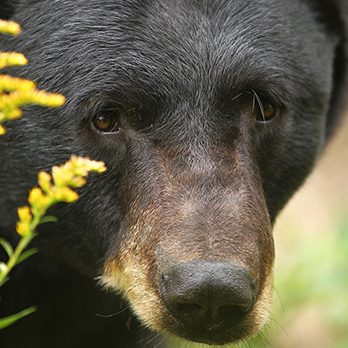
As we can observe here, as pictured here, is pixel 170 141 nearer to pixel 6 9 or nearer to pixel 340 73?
pixel 6 9

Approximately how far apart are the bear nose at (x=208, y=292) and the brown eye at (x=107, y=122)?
73cm

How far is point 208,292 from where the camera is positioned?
3729 millimetres

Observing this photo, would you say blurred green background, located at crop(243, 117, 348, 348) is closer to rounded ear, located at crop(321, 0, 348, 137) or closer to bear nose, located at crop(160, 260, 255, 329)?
rounded ear, located at crop(321, 0, 348, 137)

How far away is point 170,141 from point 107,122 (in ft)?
0.96

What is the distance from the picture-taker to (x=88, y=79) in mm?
4242

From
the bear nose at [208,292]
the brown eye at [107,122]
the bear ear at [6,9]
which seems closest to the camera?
the bear nose at [208,292]

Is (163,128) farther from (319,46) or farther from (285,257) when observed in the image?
(285,257)

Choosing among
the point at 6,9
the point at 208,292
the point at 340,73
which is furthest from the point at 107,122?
the point at 340,73

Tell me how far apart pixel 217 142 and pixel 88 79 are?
2.00ft

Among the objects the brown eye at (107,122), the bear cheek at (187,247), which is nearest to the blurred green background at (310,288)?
the bear cheek at (187,247)

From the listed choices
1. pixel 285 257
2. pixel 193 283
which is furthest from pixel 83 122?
pixel 285 257

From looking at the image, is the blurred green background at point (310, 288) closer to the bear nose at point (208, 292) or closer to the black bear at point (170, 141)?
the black bear at point (170, 141)

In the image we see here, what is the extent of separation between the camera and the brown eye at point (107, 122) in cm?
425

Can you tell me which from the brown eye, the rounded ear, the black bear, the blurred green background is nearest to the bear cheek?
the black bear
